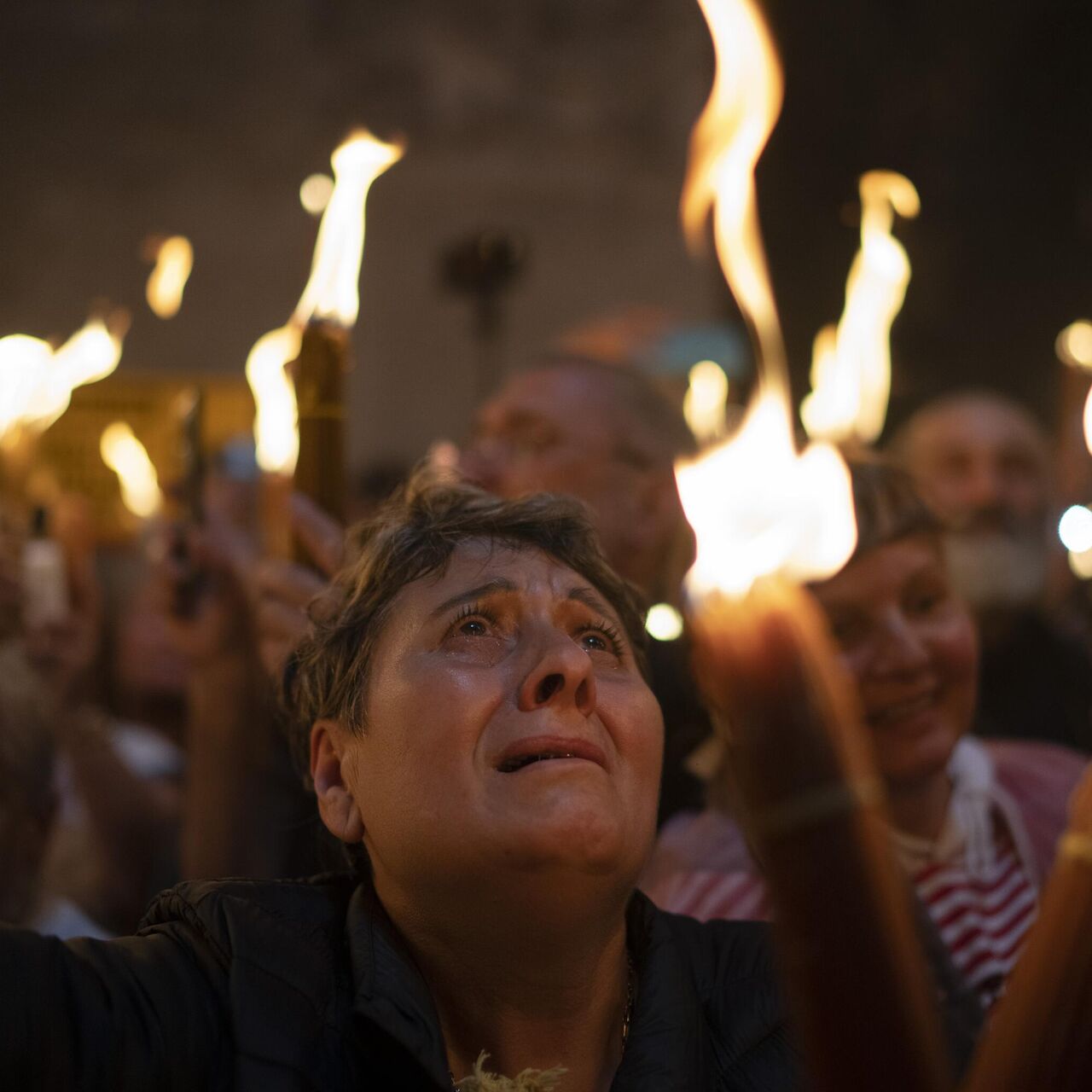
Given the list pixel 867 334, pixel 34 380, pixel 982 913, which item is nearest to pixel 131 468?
pixel 34 380

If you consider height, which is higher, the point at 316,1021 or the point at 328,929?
the point at 328,929

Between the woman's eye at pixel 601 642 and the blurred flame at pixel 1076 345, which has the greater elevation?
the blurred flame at pixel 1076 345

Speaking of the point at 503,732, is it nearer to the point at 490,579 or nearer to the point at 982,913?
the point at 490,579

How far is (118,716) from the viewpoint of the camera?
4.63 metres

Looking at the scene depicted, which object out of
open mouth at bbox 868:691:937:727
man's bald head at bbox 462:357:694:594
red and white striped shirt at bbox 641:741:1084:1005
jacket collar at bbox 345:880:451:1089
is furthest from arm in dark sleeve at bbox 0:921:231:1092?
man's bald head at bbox 462:357:694:594

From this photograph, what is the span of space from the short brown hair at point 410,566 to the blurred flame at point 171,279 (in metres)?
5.06

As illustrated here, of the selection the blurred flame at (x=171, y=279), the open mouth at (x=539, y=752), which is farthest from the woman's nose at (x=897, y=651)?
the blurred flame at (x=171, y=279)

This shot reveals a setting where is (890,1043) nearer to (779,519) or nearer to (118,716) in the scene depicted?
(779,519)

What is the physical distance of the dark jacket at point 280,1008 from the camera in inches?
51.9

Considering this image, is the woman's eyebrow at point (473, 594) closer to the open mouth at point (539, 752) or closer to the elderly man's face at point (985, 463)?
the open mouth at point (539, 752)

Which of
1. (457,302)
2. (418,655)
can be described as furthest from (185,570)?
(457,302)

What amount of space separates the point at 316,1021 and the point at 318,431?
112 cm

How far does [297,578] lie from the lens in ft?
7.68

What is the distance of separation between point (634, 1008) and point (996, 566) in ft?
7.57
